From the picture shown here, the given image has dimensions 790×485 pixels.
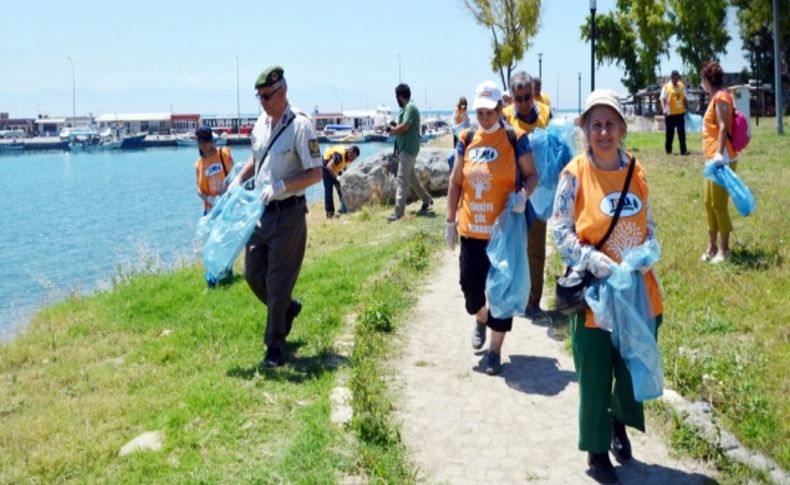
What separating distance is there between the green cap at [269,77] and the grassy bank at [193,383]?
2.13 m

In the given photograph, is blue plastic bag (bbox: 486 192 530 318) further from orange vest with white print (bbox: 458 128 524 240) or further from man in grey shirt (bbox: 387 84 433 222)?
man in grey shirt (bbox: 387 84 433 222)

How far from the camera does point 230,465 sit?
13.8 feet

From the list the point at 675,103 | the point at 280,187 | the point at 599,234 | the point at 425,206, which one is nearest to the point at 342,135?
the point at 675,103

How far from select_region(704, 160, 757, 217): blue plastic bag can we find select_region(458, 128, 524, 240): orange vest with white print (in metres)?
2.99

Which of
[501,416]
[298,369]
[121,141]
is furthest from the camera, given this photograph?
[121,141]

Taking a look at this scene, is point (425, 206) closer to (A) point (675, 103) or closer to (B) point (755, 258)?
(A) point (675, 103)

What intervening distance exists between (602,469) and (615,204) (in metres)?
1.35

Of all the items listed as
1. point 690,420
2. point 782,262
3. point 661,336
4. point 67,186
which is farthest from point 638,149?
point 67,186

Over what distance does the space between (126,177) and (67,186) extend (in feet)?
21.9

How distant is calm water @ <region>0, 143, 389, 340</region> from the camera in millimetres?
13938

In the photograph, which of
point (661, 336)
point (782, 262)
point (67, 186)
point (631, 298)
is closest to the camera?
point (631, 298)

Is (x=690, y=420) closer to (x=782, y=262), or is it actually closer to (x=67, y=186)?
(x=782, y=262)

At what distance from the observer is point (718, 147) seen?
760 cm

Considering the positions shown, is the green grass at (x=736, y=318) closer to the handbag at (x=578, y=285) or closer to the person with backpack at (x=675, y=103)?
the handbag at (x=578, y=285)
